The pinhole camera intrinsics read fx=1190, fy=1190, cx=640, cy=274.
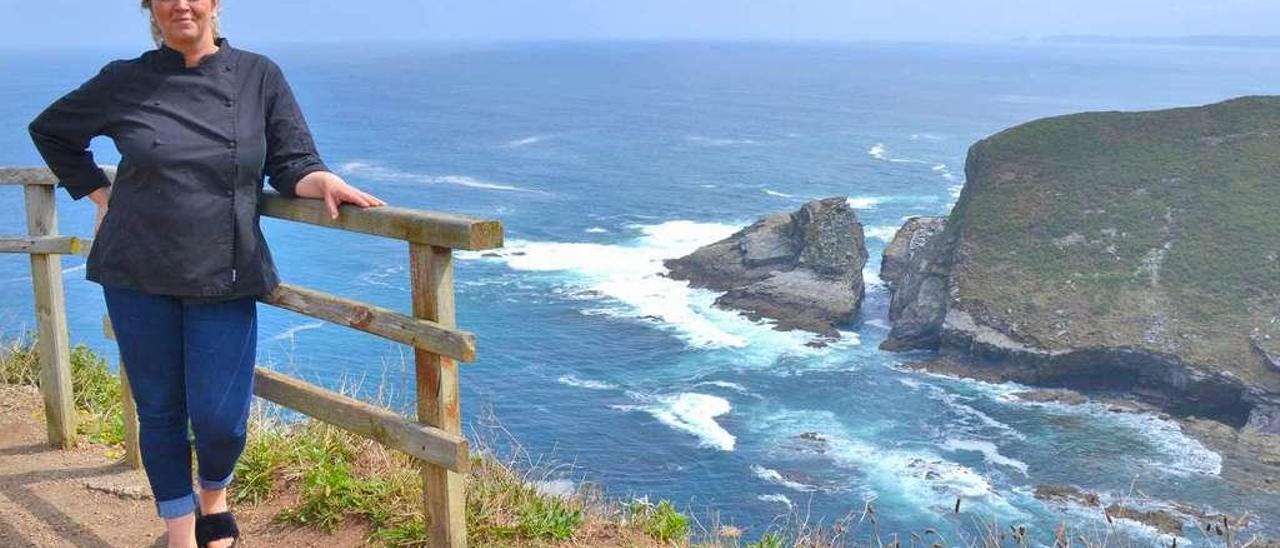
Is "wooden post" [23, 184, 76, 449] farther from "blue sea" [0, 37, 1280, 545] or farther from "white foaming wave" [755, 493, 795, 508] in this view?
"white foaming wave" [755, 493, 795, 508]

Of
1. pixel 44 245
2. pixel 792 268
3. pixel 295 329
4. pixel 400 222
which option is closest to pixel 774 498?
pixel 295 329

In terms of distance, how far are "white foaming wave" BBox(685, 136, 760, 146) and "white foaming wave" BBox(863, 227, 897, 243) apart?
125 feet

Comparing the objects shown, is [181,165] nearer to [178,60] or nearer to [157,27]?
[178,60]

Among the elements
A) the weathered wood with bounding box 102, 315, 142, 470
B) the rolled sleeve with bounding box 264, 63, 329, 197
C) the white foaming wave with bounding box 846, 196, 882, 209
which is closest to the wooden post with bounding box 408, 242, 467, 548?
the rolled sleeve with bounding box 264, 63, 329, 197

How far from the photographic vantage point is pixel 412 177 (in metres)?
83.8

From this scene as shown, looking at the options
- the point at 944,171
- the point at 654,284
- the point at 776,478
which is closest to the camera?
the point at 776,478

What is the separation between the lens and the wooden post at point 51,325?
22.4 feet

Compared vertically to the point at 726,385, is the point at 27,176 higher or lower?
higher

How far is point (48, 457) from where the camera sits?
7.21 meters

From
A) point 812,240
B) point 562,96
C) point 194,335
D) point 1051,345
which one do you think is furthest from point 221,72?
point 562,96

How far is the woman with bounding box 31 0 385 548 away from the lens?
4.25 metres

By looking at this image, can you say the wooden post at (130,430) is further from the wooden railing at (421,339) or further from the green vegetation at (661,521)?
the green vegetation at (661,521)

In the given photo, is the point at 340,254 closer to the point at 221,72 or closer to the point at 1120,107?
the point at 221,72

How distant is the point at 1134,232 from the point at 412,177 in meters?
47.3
